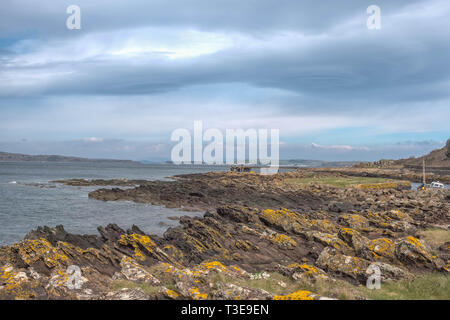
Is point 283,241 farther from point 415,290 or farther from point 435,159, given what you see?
point 435,159

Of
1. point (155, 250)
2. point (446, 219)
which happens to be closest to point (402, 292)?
point (155, 250)

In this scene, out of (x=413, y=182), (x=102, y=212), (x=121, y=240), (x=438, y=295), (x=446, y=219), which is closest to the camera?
(x=438, y=295)

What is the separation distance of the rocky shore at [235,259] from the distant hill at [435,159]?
122m

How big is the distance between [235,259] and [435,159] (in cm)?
15919

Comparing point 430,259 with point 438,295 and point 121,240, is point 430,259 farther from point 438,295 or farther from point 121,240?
point 121,240

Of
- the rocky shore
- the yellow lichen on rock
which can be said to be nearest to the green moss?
the rocky shore

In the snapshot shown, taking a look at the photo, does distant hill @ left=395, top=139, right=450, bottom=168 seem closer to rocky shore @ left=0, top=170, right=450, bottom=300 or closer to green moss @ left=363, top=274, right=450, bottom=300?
rocky shore @ left=0, top=170, right=450, bottom=300

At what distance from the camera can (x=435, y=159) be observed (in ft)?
480

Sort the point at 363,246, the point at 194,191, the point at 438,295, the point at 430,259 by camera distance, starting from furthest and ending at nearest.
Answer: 1. the point at 194,191
2. the point at 363,246
3. the point at 430,259
4. the point at 438,295

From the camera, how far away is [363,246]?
15.3m

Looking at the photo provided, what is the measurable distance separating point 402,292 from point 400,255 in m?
4.04

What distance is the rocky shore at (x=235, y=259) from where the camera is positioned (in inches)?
363
